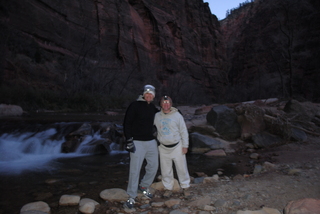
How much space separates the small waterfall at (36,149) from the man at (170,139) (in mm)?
3861

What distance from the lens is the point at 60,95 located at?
2011 cm

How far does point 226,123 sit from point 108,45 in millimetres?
32389

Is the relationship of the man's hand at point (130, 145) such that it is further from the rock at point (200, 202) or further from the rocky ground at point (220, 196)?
the rock at point (200, 202)

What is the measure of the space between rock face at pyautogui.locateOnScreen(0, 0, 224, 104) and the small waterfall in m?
12.8

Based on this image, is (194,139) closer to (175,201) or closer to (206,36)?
(175,201)

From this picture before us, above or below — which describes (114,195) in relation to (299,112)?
below

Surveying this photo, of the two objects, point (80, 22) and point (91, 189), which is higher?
point (80, 22)

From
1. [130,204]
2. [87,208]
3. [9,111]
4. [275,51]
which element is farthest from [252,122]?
[275,51]

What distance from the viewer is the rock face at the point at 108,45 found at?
76.8 feet

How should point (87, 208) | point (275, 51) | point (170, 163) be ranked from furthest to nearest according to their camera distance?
point (275, 51) < point (170, 163) < point (87, 208)

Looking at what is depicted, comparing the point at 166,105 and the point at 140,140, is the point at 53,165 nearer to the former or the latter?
the point at 140,140

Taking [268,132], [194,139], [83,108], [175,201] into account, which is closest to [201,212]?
[175,201]

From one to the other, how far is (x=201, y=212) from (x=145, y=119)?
1649 mm

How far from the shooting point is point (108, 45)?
37.4 m
